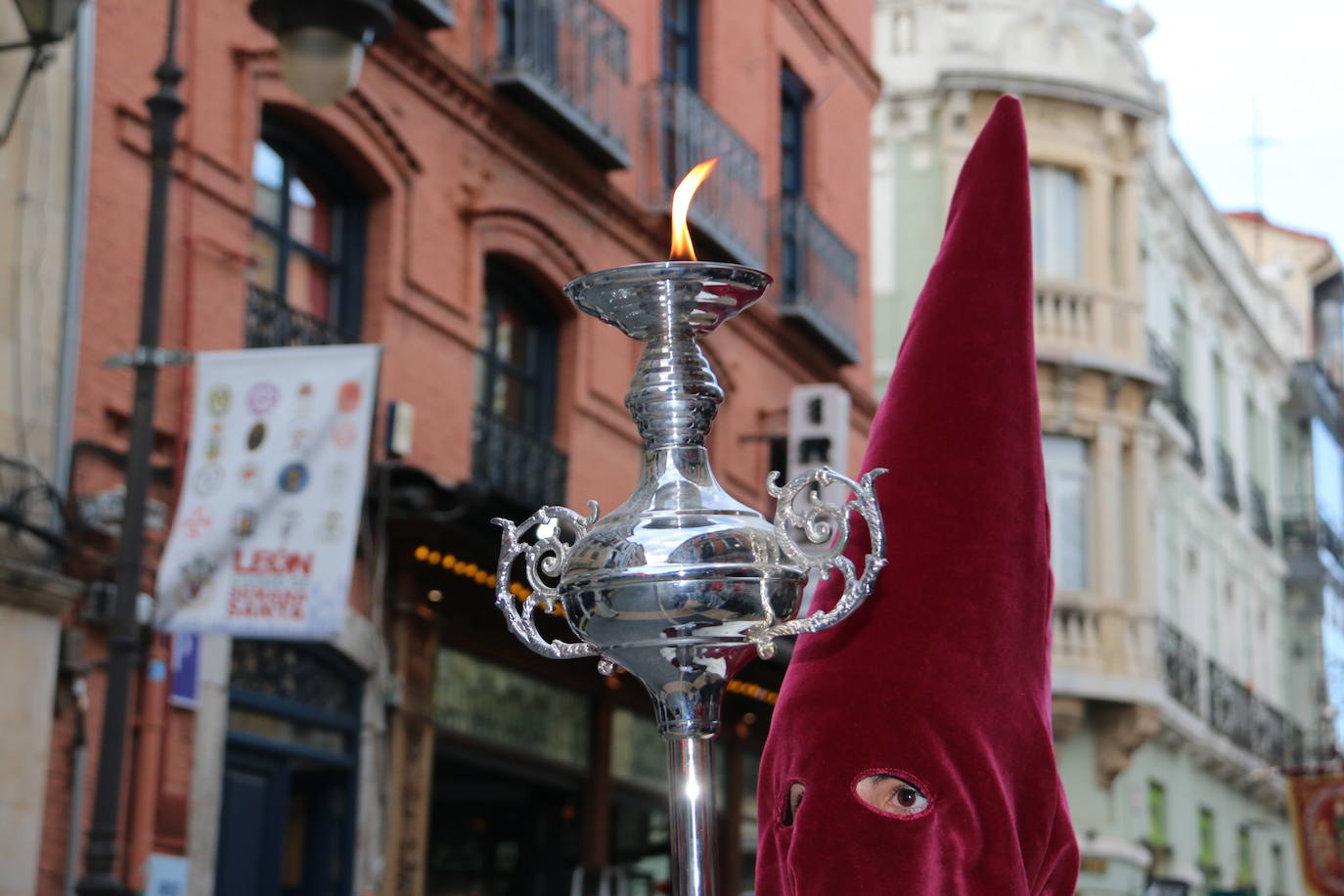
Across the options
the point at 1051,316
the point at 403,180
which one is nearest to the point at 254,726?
the point at 403,180

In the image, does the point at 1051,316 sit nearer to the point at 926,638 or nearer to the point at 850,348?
the point at 850,348

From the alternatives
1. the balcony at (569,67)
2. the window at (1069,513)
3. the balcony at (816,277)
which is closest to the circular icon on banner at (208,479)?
the balcony at (569,67)

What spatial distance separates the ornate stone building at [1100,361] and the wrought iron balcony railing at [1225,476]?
5.81ft

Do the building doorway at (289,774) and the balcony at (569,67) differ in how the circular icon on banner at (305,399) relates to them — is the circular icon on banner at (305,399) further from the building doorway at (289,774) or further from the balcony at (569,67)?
the balcony at (569,67)

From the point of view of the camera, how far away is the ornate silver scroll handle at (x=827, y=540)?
3084 millimetres

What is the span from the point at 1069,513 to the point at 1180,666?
9.99 feet

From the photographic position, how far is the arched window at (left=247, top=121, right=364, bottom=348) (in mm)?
11375

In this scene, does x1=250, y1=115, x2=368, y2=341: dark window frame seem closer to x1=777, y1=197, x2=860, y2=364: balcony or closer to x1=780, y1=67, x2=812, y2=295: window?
x1=777, y1=197, x2=860, y2=364: balcony

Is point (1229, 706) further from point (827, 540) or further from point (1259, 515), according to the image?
point (827, 540)

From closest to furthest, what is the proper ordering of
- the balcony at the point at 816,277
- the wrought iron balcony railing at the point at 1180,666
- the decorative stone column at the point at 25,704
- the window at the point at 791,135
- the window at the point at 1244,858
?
the decorative stone column at the point at 25,704 < the balcony at the point at 816,277 < the window at the point at 791,135 < the wrought iron balcony railing at the point at 1180,666 < the window at the point at 1244,858

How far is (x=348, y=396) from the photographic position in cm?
942

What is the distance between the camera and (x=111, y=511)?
944cm

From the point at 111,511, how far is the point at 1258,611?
27.4 m

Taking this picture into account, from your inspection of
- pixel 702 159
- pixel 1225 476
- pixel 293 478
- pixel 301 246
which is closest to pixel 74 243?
pixel 293 478
